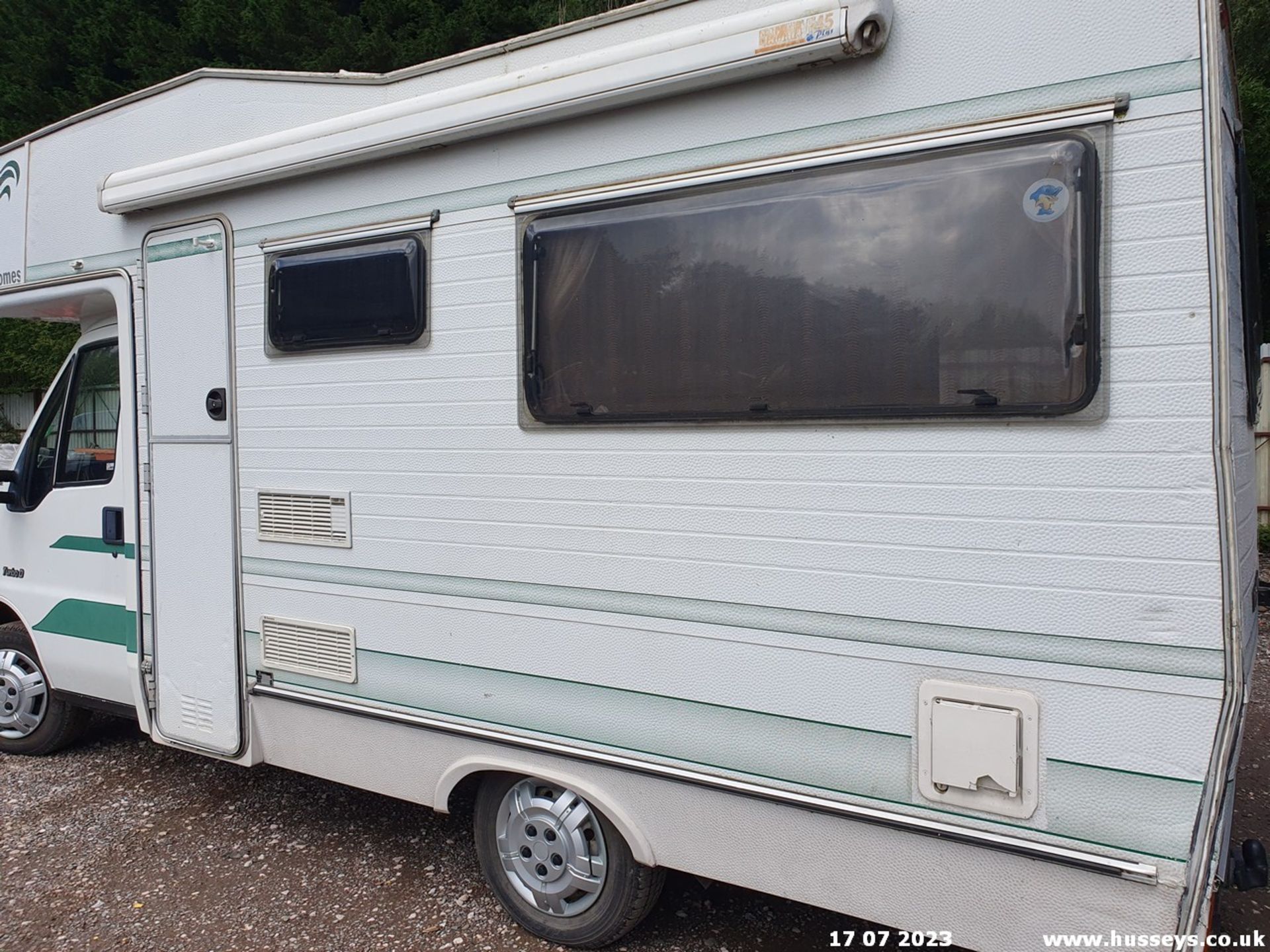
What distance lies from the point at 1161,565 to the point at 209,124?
3641 mm

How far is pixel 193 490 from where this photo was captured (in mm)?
3812

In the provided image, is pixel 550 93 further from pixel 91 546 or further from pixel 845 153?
pixel 91 546

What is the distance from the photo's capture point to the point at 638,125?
280cm

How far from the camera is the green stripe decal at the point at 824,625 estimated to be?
7.02ft

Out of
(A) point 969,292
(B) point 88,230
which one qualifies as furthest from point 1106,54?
(B) point 88,230

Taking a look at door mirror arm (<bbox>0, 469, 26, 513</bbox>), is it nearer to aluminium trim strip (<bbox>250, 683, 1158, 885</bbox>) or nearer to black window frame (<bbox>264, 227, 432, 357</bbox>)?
black window frame (<bbox>264, 227, 432, 357</bbox>)

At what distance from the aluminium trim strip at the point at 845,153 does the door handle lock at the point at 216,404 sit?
1.50 metres

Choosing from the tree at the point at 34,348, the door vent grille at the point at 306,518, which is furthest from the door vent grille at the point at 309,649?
the tree at the point at 34,348

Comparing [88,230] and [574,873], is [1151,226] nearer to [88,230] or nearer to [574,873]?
[574,873]

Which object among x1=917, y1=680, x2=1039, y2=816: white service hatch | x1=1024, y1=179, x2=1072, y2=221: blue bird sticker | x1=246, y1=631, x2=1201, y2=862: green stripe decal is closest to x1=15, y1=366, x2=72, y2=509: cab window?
x1=246, y1=631, x2=1201, y2=862: green stripe decal

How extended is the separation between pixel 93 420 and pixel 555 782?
2835 millimetres

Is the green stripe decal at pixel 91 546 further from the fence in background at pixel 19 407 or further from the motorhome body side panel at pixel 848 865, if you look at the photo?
the fence in background at pixel 19 407

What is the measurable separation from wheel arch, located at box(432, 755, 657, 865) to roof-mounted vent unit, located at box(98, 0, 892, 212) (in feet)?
6.53

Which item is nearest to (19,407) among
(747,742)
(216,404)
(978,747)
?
(216,404)
